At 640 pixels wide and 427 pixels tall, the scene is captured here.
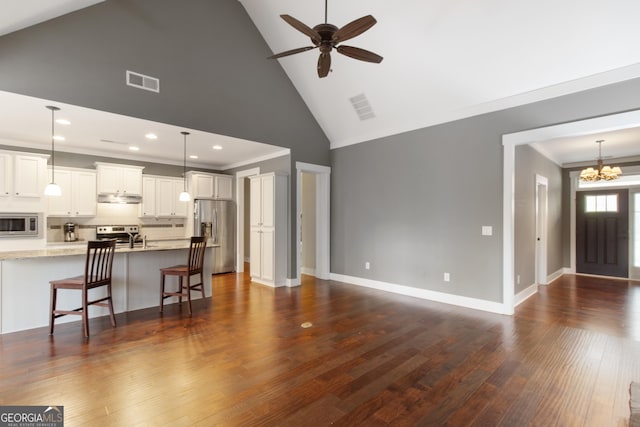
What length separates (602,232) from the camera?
22.2 ft

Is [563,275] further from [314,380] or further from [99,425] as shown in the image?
[99,425]

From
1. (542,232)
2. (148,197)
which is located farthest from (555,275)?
(148,197)

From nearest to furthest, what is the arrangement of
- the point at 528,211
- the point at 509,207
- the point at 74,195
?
the point at 509,207 < the point at 528,211 < the point at 74,195

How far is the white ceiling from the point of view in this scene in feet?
10.2

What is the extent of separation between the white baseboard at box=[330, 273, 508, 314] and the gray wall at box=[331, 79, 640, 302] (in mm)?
83

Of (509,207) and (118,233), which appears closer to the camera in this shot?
(509,207)

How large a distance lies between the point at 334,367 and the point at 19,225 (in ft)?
19.0

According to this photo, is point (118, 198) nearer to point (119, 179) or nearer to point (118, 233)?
point (119, 179)

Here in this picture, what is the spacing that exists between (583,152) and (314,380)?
7.18 metres

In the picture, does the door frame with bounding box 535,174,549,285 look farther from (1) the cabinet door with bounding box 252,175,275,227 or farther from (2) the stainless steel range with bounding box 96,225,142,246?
(2) the stainless steel range with bounding box 96,225,142,246

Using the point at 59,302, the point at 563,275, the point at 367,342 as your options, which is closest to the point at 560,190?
the point at 563,275

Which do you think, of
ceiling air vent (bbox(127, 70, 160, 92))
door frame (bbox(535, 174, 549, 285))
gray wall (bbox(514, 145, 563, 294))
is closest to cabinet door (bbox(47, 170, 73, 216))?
ceiling air vent (bbox(127, 70, 160, 92))

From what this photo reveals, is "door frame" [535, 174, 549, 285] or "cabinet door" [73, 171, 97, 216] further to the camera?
"door frame" [535, 174, 549, 285]

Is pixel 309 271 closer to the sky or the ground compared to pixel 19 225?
closer to the ground
